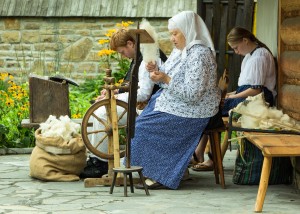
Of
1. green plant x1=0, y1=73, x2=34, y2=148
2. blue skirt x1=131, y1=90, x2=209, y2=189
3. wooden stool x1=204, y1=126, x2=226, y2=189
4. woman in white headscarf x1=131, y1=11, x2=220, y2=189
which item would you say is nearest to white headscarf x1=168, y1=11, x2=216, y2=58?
woman in white headscarf x1=131, y1=11, x2=220, y2=189

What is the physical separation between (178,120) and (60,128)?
4.00 ft

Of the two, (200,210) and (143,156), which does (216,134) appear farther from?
(200,210)

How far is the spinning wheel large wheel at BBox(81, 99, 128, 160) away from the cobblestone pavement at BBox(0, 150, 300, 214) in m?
0.36

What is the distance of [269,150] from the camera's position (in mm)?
8117

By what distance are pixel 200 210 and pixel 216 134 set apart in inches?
58.2

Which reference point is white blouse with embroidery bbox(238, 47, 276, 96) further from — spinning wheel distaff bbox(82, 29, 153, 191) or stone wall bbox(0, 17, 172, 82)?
stone wall bbox(0, 17, 172, 82)

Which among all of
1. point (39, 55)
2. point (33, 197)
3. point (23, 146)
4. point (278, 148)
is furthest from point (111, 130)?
point (39, 55)

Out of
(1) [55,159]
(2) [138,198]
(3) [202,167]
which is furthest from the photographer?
(3) [202,167]

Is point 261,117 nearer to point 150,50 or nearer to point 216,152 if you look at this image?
point 216,152

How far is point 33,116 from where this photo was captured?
1084 cm

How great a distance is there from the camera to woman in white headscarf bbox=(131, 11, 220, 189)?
9344 mm

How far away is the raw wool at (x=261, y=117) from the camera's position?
9.03 meters

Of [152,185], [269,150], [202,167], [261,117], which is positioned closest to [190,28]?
[261,117]

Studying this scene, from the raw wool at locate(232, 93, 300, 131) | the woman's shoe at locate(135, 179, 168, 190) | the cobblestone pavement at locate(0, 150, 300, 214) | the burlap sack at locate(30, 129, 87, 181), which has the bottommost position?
the cobblestone pavement at locate(0, 150, 300, 214)
